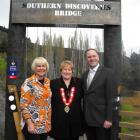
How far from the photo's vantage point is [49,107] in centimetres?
505

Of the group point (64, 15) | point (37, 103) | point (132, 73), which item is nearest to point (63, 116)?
point (37, 103)

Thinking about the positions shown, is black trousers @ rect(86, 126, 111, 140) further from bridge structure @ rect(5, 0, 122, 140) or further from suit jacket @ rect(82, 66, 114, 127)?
bridge structure @ rect(5, 0, 122, 140)

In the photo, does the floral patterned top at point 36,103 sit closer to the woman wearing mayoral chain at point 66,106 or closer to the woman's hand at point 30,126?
the woman's hand at point 30,126

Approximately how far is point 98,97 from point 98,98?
0.04ft

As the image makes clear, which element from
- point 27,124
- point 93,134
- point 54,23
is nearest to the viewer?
point 27,124

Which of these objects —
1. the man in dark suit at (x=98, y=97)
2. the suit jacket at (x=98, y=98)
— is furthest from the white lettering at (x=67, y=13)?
the suit jacket at (x=98, y=98)

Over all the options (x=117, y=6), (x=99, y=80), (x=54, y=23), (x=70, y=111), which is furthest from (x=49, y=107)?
(x=117, y=6)

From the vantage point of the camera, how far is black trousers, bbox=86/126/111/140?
5.24 m

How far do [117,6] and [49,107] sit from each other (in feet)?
7.00

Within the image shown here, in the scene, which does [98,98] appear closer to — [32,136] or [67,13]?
[32,136]

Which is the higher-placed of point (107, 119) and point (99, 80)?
point (99, 80)

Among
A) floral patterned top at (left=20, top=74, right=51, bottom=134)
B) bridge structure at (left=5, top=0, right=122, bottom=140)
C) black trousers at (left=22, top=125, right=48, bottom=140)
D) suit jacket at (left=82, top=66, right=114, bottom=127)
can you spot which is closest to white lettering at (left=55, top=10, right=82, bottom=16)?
bridge structure at (left=5, top=0, right=122, bottom=140)

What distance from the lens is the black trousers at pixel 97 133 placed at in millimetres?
5242

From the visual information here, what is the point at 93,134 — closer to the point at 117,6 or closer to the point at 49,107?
the point at 49,107
